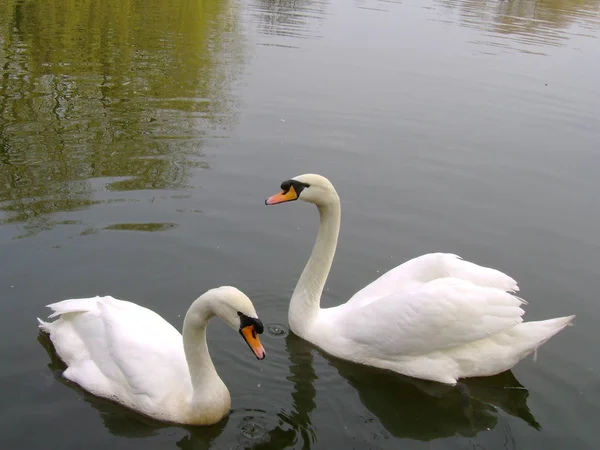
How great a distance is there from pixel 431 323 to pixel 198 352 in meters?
2.11

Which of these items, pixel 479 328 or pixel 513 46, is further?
pixel 513 46

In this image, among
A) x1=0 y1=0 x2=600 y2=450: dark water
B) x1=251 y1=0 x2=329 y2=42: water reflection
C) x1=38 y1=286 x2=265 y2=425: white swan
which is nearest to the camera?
x1=38 y1=286 x2=265 y2=425: white swan

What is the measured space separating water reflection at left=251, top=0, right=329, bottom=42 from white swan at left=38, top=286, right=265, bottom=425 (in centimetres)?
1603

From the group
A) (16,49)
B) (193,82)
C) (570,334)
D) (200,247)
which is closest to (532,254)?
(570,334)

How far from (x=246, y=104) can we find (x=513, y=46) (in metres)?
12.6

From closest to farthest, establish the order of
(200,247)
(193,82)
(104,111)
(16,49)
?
(200,247), (104,111), (193,82), (16,49)

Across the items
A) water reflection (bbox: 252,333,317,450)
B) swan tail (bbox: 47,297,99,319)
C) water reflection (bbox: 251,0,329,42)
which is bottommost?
water reflection (bbox: 252,333,317,450)

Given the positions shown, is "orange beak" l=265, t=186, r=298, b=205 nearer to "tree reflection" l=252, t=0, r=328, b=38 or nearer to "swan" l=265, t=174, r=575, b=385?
"swan" l=265, t=174, r=575, b=385

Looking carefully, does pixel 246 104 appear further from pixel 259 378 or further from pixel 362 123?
pixel 259 378

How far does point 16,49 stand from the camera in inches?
591

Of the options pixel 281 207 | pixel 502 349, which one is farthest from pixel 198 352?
pixel 281 207

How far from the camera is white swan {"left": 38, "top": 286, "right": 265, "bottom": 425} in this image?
4.96m

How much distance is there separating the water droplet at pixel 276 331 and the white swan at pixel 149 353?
1.21 m

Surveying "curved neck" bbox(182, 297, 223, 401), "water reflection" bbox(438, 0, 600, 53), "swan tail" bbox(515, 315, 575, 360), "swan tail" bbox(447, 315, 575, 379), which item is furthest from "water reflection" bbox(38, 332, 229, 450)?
"water reflection" bbox(438, 0, 600, 53)
